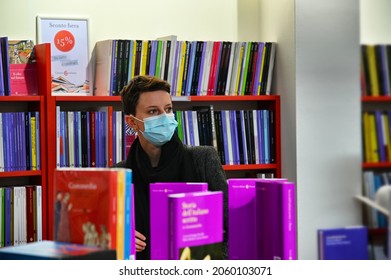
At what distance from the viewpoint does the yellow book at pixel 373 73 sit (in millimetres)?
1662

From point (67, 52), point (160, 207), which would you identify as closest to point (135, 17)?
point (67, 52)

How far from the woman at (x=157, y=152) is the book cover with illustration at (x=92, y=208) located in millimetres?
961

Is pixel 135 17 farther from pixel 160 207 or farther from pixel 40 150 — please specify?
pixel 160 207

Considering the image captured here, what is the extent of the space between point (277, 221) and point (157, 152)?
4.17 ft

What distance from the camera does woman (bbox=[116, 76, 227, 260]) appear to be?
2.79 m

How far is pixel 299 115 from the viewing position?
3789 mm

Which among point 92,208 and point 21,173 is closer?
point 92,208

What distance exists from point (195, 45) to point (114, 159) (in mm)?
765

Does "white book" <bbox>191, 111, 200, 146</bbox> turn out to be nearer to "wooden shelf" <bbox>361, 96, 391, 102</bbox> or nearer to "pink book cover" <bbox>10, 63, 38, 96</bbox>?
"pink book cover" <bbox>10, 63, 38, 96</bbox>

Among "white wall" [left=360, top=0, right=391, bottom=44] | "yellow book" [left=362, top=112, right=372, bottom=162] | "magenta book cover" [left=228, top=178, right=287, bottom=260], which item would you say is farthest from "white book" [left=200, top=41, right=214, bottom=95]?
"yellow book" [left=362, top=112, right=372, bottom=162]

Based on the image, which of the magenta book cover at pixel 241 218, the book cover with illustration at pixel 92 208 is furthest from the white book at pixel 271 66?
the book cover with illustration at pixel 92 208

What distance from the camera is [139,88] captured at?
2953 millimetres

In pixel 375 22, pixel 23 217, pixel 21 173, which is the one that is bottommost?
pixel 23 217
